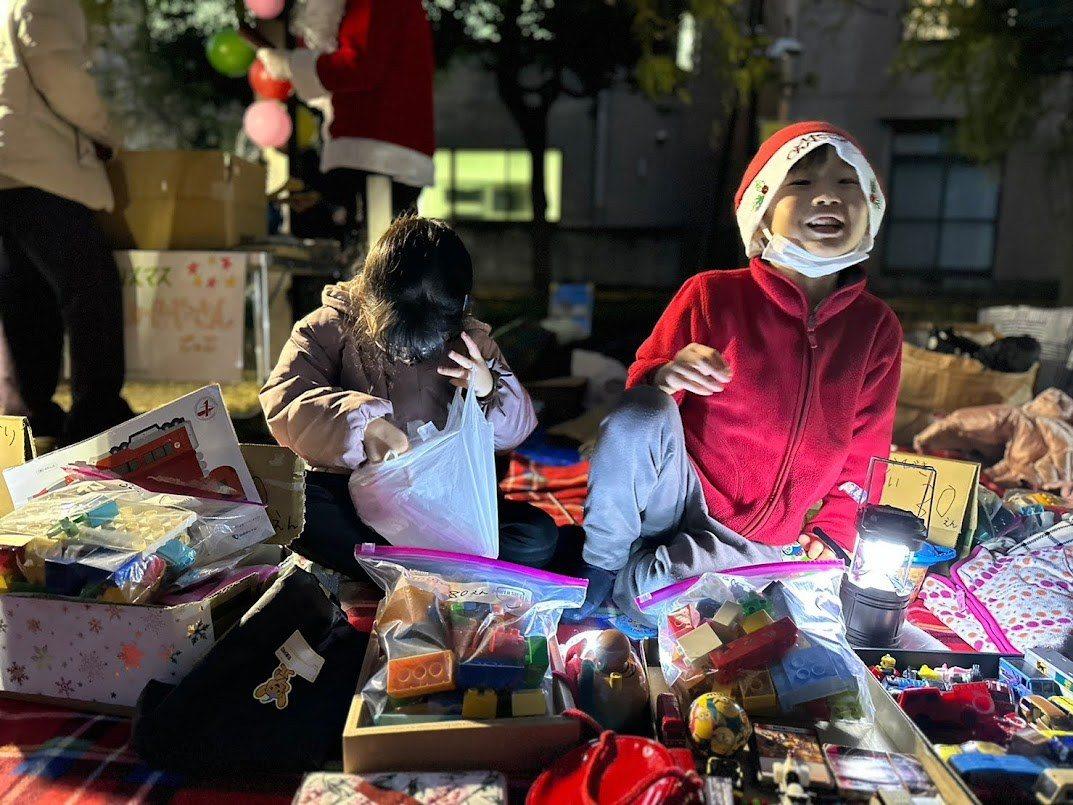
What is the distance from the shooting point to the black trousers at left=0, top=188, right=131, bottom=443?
8.21 ft

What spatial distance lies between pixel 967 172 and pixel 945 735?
35.0 feet

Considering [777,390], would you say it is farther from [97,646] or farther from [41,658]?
[41,658]

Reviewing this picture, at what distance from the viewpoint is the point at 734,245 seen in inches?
245

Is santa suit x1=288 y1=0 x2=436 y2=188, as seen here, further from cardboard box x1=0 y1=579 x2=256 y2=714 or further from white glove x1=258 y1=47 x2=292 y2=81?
cardboard box x1=0 y1=579 x2=256 y2=714

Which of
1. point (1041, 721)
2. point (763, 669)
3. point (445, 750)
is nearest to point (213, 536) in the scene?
point (445, 750)

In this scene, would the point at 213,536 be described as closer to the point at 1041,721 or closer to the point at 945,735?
the point at 945,735

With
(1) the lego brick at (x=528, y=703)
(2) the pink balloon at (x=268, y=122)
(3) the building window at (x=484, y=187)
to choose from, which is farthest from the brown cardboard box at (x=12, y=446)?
(3) the building window at (x=484, y=187)

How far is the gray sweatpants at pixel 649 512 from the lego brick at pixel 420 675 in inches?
21.4

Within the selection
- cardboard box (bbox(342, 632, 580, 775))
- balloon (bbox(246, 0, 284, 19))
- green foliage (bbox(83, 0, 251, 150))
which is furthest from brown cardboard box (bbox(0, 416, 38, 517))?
green foliage (bbox(83, 0, 251, 150))

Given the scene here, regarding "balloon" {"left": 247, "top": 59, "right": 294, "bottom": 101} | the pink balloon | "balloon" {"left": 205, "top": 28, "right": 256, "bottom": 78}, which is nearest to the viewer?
the pink balloon

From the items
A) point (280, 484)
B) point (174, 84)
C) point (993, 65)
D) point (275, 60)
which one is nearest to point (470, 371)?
point (280, 484)

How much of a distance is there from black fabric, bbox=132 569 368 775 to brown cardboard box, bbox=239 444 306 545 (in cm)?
41

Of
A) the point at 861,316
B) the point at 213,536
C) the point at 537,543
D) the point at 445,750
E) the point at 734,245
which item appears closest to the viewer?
the point at 445,750

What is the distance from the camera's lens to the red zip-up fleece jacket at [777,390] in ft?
5.64
